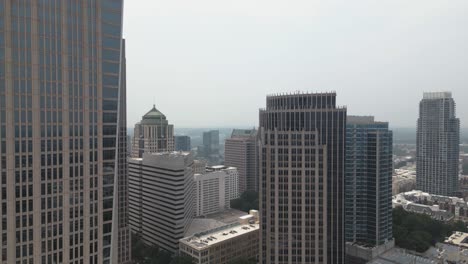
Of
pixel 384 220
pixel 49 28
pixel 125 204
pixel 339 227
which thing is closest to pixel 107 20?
pixel 49 28

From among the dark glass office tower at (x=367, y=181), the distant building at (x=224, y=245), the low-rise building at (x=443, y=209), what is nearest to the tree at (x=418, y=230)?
the low-rise building at (x=443, y=209)

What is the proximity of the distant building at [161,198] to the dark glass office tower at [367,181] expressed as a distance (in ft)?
227

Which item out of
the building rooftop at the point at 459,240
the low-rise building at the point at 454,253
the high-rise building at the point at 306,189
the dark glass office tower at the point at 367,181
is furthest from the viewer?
the dark glass office tower at the point at 367,181

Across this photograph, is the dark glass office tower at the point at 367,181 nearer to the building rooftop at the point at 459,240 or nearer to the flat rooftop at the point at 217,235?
the building rooftop at the point at 459,240

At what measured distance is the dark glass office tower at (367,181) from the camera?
135250 mm

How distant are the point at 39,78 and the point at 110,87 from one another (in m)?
12.3

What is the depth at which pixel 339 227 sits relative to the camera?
106 m

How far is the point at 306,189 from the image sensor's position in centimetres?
9988

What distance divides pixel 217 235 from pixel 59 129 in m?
83.6

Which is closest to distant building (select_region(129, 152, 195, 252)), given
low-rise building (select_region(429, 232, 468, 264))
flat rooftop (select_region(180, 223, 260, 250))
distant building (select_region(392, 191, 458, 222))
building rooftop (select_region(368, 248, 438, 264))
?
flat rooftop (select_region(180, 223, 260, 250))

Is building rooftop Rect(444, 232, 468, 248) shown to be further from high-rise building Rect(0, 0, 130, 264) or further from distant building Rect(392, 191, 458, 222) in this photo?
high-rise building Rect(0, 0, 130, 264)

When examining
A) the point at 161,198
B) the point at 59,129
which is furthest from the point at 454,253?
the point at 59,129

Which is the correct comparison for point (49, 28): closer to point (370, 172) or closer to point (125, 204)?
point (125, 204)

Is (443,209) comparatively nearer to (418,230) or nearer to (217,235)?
(418,230)
